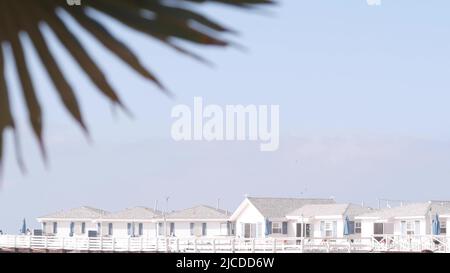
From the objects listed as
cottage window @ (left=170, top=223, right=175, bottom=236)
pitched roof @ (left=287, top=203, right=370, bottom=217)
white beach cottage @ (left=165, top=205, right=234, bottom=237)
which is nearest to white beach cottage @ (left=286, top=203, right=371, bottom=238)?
pitched roof @ (left=287, top=203, right=370, bottom=217)

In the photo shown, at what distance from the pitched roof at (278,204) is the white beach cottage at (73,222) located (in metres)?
1.56

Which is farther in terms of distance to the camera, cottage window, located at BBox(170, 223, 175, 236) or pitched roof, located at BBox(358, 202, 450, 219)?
pitched roof, located at BBox(358, 202, 450, 219)

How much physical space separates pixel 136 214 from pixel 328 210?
228 cm

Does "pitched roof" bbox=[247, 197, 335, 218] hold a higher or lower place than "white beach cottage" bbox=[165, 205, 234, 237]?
higher

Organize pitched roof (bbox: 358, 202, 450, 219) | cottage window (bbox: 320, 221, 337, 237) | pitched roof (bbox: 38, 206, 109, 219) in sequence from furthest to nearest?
cottage window (bbox: 320, 221, 337, 237) < pitched roof (bbox: 358, 202, 450, 219) < pitched roof (bbox: 38, 206, 109, 219)

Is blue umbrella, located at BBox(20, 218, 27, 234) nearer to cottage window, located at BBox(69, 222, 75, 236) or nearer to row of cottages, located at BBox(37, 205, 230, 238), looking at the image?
row of cottages, located at BBox(37, 205, 230, 238)

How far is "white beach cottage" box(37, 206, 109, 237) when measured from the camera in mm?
7497

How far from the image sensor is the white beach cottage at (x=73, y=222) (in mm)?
7497

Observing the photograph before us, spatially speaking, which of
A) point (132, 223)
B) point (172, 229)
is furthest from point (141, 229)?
point (172, 229)

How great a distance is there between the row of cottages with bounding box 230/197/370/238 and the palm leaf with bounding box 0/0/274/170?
181 inches

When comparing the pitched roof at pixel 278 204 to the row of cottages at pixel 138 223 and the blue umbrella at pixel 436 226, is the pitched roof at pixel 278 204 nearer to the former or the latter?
the row of cottages at pixel 138 223

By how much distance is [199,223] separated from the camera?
30.5 ft
